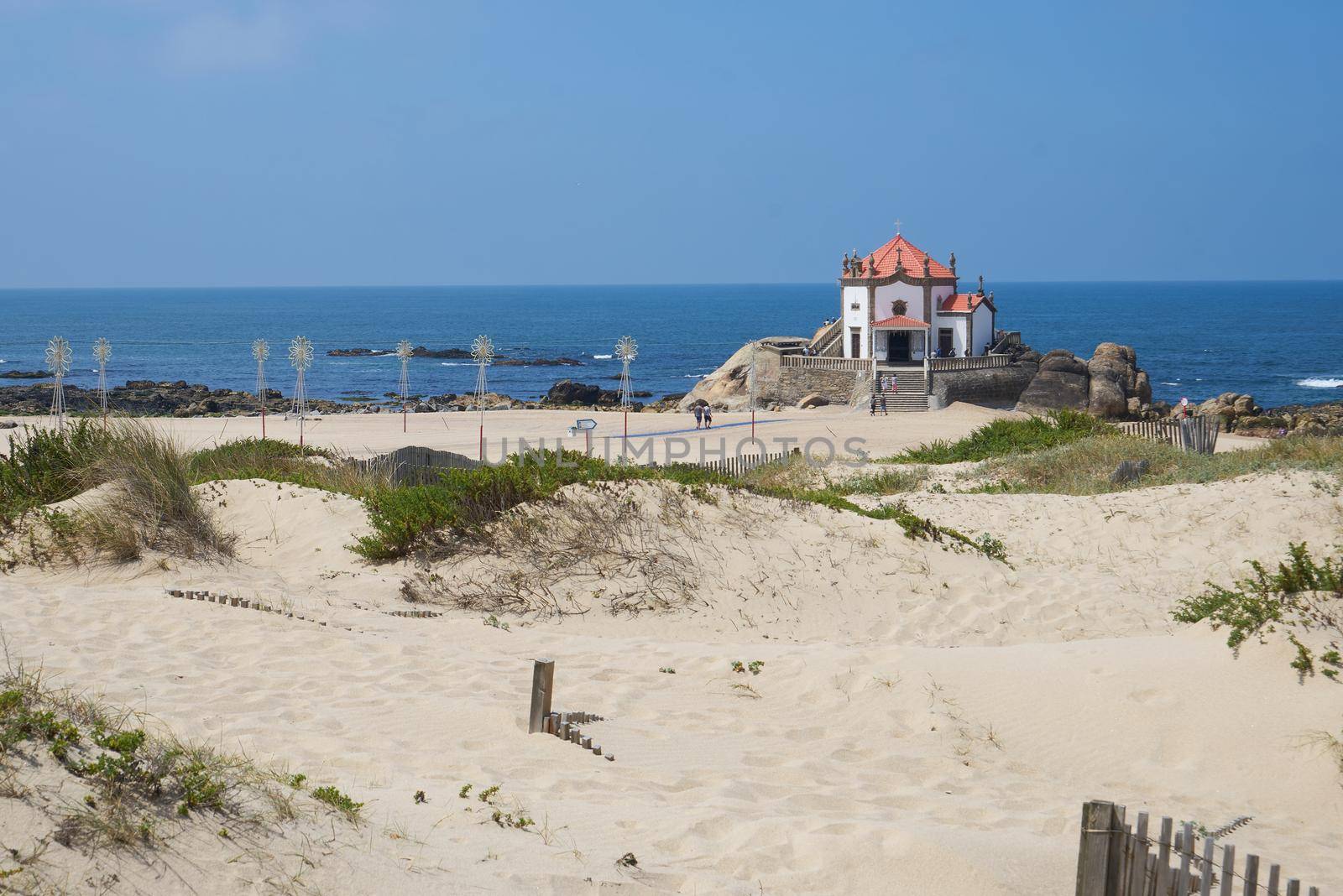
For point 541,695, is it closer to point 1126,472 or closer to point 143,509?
point 143,509

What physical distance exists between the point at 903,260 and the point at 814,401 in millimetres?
9663

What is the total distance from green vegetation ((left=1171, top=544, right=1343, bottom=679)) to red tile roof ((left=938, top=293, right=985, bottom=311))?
4361 cm

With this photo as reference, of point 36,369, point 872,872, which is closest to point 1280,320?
point 36,369

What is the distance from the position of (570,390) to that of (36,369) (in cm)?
4741

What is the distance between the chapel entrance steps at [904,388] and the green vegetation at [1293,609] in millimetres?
36622

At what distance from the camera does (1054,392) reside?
4769 cm

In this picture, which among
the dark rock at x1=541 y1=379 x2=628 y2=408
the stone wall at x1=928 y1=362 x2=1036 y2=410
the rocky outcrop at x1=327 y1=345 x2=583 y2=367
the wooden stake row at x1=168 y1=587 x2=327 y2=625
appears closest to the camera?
the wooden stake row at x1=168 y1=587 x2=327 y2=625

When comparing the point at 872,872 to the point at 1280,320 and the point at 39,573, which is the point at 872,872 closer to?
the point at 39,573

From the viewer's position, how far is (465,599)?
1205 centimetres

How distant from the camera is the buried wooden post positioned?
7.19 meters

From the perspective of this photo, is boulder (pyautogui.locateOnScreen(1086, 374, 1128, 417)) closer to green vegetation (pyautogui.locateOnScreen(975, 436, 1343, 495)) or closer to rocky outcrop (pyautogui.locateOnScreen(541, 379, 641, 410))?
rocky outcrop (pyautogui.locateOnScreen(541, 379, 641, 410))

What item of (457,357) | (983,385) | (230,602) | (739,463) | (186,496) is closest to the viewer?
(230,602)

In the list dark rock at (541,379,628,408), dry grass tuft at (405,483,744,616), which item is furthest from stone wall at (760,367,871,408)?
dry grass tuft at (405,483,744,616)

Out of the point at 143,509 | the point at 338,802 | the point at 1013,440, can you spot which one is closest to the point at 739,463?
the point at 1013,440
